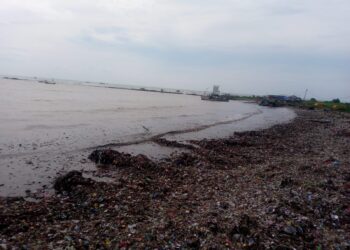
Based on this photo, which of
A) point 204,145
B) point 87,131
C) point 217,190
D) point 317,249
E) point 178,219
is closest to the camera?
point 317,249

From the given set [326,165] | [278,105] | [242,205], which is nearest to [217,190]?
[242,205]

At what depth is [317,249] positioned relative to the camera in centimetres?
658

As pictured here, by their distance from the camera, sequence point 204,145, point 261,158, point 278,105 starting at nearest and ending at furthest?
point 261,158 < point 204,145 < point 278,105

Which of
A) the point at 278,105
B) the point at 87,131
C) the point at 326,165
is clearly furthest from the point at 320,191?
the point at 278,105

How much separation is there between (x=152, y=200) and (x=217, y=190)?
104 inches

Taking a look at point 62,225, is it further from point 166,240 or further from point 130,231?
point 166,240

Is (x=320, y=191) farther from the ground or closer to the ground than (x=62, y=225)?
farther from the ground

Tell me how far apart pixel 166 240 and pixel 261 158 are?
12.2 m

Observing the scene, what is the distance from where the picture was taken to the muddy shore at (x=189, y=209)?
22.4 feet

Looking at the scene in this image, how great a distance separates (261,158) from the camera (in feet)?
57.8

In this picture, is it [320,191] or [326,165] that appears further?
[326,165]

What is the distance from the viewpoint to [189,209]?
892 centimetres

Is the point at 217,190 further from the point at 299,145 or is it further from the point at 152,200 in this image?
the point at 299,145

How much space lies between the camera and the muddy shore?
681 centimetres
